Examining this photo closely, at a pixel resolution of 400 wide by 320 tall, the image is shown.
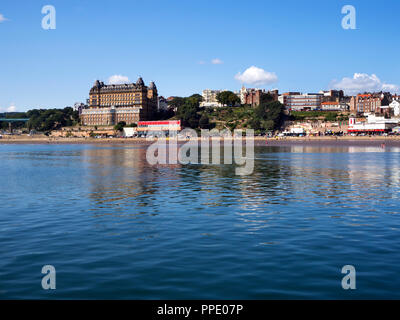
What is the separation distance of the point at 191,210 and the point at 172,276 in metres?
9.81

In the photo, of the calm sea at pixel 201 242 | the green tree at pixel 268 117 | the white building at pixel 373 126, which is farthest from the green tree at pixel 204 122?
the calm sea at pixel 201 242

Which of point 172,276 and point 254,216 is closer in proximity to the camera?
point 172,276

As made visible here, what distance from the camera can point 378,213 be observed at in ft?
65.8

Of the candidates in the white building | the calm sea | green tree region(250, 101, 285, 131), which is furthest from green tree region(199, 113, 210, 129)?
the calm sea

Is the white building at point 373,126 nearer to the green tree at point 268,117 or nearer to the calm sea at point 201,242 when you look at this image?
the green tree at point 268,117

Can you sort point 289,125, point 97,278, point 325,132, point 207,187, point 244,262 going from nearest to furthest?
point 97,278
point 244,262
point 207,187
point 325,132
point 289,125

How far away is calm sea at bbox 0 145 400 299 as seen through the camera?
10844 millimetres

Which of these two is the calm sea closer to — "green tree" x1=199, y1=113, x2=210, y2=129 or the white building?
the white building

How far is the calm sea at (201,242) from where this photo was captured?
10844mm

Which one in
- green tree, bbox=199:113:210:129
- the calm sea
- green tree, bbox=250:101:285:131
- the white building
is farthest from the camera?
green tree, bbox=199:113:210:129

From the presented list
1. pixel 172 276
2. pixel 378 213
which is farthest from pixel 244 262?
pixel 378 213

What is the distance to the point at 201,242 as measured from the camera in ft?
49.6

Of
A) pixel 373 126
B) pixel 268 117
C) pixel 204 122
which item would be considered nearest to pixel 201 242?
pixel 373 126

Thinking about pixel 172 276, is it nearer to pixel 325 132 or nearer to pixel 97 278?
pixel 97 278
